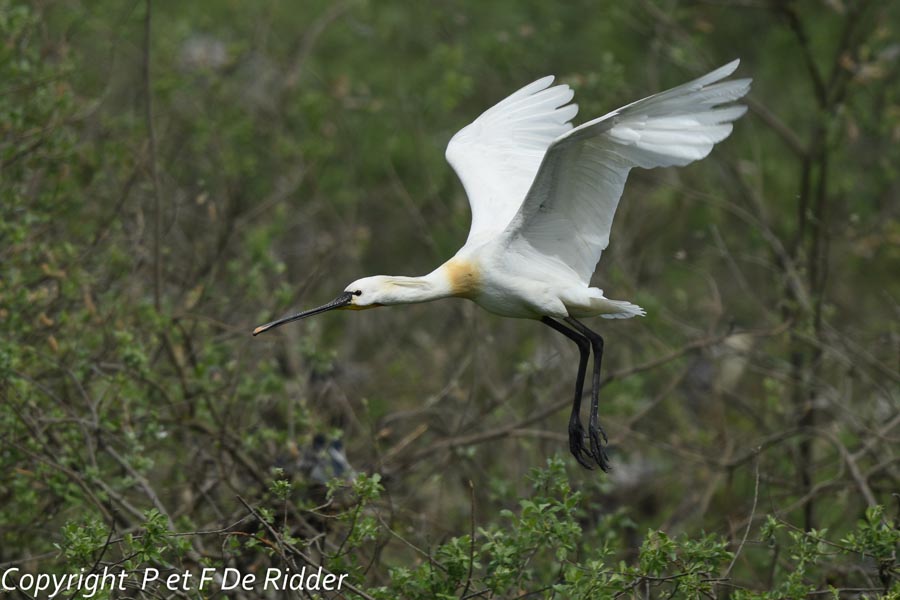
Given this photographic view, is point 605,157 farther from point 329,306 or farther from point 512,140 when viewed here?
point 512,140

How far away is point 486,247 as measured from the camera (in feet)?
22.2

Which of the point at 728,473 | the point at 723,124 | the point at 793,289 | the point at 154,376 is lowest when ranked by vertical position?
the point at 728,473

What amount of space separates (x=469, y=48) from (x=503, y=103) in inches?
214

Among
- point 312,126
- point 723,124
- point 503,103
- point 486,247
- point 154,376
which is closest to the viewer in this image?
point 723,124

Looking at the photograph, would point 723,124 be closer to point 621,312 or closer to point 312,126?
point 621,312

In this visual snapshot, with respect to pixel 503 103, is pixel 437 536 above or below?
below

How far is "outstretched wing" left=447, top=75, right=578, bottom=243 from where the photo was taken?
7.67 metres

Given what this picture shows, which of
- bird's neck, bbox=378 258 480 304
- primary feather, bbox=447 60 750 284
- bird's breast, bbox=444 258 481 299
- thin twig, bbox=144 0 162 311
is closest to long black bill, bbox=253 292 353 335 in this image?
bird's neck, bbox=378 258 480 304

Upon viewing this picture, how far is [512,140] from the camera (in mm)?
7988

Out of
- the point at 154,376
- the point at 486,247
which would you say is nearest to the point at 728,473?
the point at 486,247

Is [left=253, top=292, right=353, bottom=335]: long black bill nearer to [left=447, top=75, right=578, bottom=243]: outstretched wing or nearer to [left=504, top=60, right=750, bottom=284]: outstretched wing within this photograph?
[left=504, top=60, right=750, bottom=284]: outstretched wing

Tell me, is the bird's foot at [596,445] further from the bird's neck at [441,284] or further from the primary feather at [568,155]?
the bird's neck at [441,284]

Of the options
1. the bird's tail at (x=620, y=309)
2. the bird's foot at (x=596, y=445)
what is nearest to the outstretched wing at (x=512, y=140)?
the bird's tail at (x=620, y=309)

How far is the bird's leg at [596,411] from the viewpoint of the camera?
6746 mm
